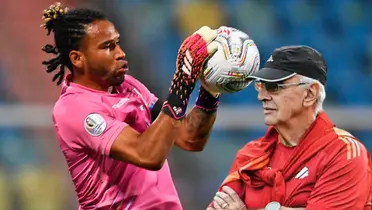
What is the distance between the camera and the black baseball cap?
404 cm

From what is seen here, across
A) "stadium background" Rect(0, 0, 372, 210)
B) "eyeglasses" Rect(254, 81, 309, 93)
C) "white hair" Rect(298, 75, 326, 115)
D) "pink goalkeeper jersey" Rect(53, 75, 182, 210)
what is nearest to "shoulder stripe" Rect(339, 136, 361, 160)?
"white hair" Rect(298, 75, 326, 115)

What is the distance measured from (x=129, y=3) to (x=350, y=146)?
4.90 meters

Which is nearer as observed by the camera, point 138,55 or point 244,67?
point 244,67

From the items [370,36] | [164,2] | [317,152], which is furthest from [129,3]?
[317,152]

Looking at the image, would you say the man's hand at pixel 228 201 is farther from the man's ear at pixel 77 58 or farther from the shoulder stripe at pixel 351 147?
the man's ear at pixel 77 58

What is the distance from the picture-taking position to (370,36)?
8938 mm

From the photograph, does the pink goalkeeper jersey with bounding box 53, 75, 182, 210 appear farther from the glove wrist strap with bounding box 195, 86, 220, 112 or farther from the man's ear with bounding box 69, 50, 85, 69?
the glove wrist strap with bounding box 195, 86, 220, 112

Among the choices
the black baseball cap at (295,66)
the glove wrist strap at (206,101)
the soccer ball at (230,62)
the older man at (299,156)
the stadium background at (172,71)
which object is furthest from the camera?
the stadium background at (172,71)

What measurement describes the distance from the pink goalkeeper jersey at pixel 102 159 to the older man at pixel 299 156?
0.32 meters

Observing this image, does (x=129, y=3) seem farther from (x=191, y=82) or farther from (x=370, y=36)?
(x=191, y=82)

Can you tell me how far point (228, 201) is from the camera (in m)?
4.16

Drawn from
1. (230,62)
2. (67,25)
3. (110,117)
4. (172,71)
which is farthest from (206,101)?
(172,71)

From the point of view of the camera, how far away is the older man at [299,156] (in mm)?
3924

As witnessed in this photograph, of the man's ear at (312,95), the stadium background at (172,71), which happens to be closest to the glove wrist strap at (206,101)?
the man's ear at (312,95)
